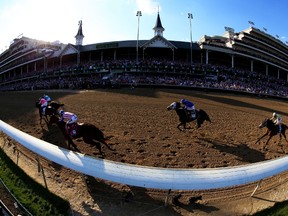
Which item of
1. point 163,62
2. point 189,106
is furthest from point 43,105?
point 163,62

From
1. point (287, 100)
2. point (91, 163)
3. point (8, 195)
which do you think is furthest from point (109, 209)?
point (287, 100)

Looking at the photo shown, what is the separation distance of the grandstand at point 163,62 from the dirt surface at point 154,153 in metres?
18.0

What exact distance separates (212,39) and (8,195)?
207ft

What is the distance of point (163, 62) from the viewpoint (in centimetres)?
5066

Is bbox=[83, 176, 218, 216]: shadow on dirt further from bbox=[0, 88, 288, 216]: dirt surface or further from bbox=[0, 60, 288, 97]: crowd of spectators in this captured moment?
bbox=[0, 60, 288, 97]: crowd of spectators

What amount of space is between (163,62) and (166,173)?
4217 cm

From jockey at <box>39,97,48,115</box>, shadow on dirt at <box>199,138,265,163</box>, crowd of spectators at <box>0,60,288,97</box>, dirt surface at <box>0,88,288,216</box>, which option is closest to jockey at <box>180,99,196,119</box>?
dirt surface at <box>0,88,288,216</box>

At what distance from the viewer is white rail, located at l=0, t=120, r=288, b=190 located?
9.03m

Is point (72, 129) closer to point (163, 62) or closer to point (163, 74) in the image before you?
point (163, 74)

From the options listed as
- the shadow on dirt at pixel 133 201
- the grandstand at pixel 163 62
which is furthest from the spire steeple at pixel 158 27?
the shadow on dirt at pixel 133 201

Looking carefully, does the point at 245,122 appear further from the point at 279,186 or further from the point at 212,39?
the point at 212,39

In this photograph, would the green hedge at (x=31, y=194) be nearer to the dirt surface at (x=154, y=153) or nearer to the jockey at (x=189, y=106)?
the dirt surface at (x=154, y=153)

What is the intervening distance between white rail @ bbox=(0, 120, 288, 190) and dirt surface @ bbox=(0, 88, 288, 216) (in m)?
0.83

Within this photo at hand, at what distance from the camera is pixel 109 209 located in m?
9.34
